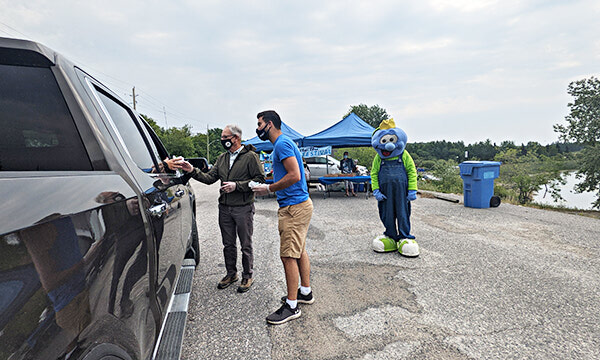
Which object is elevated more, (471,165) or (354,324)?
(471,165)

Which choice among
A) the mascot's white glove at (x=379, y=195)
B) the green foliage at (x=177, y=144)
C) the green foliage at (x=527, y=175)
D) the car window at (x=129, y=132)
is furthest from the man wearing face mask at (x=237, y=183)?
the green foliage at (x=177, y=144)

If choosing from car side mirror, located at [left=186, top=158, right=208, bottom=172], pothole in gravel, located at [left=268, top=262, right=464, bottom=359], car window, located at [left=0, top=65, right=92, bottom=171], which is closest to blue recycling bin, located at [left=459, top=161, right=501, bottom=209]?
pothole in gravel, located at [left=268, top=262, right=464, bottom=359]

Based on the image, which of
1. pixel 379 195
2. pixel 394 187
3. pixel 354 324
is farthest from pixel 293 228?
pixel 394 187

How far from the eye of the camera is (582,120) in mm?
16000

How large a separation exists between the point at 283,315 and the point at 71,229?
2214 millimetres

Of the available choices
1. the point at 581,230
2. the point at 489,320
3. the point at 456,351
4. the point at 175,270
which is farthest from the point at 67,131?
the point at 581,230

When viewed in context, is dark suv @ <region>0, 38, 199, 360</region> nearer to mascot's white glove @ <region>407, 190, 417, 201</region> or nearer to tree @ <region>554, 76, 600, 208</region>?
mascot's white glove @ <region>407, 190, 417, 201</region>

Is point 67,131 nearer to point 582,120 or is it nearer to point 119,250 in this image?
point 119,250

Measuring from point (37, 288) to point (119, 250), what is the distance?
38cm

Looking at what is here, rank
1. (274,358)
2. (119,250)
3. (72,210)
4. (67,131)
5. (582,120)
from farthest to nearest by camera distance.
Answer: (582,120) → (274,358) → (67,131) → (119,250) → (72,210)

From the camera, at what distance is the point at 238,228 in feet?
10.6

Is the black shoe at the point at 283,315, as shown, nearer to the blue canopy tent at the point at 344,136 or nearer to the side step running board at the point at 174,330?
the side step running board at the point at 174,330

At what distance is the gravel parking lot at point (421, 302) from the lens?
2350 millimetres

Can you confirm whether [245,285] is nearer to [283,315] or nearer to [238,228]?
[238,228]
